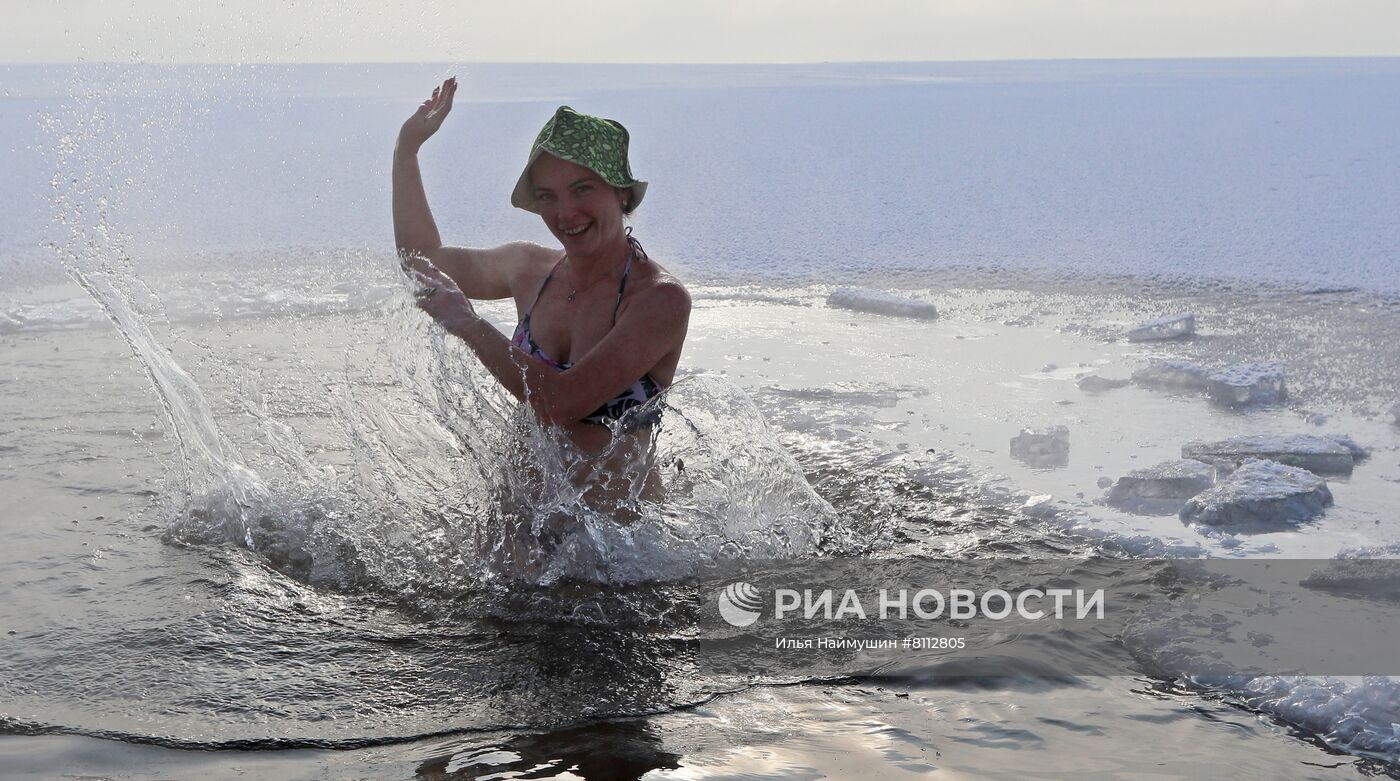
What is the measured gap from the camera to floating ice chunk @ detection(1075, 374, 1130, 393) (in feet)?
14.6

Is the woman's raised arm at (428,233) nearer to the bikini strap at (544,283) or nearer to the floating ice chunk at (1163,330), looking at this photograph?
the bikini strap at (544,283)

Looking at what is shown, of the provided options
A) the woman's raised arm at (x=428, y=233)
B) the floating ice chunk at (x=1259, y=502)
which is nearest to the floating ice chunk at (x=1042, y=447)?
the floating ice chunk at (x=1259, y=502)

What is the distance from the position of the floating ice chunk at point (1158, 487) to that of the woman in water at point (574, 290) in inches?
54.1

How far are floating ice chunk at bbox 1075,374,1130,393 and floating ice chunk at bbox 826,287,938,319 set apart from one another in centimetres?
130

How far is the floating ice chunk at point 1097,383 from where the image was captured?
445cm

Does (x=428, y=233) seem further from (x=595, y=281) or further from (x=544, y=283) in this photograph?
(x=595, y=281)

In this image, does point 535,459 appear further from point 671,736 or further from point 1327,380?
point 1327,380

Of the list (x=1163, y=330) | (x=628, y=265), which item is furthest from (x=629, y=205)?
(x=1163, y=330)

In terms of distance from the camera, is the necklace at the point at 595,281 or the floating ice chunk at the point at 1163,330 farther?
the floating ice chunk at the point at 1163,330

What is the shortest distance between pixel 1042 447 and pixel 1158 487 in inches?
18.1

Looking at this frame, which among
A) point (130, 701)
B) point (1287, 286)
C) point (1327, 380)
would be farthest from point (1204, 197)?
point (130, 701)

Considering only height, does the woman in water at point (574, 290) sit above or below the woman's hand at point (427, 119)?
below

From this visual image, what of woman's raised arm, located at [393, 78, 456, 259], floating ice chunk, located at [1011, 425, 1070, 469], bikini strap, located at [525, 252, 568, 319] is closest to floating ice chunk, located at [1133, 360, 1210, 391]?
floating ice chunk, located at [1011, 425, 1070, 469]

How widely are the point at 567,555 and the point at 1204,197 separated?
7.69 m
